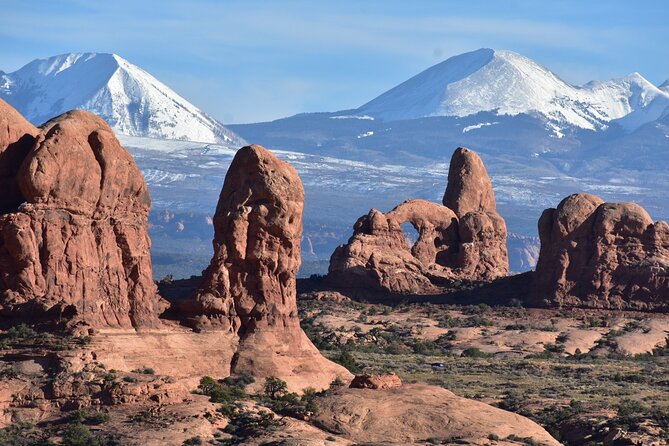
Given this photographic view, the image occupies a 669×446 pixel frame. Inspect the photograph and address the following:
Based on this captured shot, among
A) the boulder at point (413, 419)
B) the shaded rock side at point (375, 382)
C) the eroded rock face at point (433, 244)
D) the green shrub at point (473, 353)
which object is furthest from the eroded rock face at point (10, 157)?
the eroded rock face at point (433, 244)

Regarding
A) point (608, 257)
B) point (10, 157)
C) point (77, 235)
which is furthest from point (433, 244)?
point (77, 235)

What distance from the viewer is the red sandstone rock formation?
6159 centimetres

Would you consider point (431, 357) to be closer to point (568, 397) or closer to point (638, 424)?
point (568, 397)

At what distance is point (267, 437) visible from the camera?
5234 cm

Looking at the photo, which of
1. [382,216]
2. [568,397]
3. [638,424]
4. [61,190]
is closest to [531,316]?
[382,216]

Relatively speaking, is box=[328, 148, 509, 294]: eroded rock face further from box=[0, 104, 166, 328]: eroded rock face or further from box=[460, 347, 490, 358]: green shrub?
box=[0, 104, 166, 328]: eroded rock face

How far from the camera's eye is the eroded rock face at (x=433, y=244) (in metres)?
116

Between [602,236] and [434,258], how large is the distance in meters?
17.6

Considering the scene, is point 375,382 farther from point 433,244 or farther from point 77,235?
point 433,244

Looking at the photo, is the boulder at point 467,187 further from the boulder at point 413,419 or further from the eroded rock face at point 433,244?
the boulder at point 413,419

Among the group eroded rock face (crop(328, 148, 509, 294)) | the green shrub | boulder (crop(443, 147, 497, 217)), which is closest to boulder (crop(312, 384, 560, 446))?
the green shrub

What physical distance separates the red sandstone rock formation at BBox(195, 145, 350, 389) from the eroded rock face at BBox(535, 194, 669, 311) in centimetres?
4736

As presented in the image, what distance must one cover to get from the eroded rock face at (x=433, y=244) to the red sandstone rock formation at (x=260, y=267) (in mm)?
52620

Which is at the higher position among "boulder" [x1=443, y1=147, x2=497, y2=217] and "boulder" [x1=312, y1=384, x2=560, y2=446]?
"boulder" [x1=443, y1=147, x2=497, y2=217]
